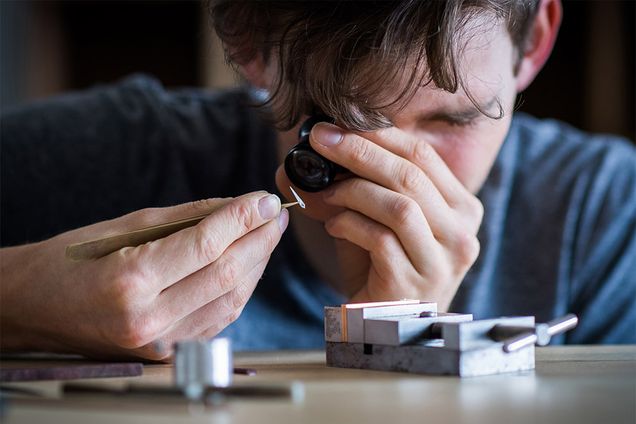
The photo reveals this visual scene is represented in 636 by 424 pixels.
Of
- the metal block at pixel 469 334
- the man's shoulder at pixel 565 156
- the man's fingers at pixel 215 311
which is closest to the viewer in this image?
the metal block at pixel 469 334

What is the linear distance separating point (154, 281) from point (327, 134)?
338 mm

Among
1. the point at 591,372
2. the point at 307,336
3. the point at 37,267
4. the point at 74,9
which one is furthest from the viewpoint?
the point at 74,9

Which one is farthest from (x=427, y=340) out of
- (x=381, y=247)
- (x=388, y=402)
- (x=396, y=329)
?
(x=381, y=247)

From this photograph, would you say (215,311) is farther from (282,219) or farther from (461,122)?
(461,122)

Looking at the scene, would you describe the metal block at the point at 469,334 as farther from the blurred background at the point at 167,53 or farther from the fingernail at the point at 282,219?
the blurred background at the point at 167,53

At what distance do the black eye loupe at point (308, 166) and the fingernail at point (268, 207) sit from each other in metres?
0.20

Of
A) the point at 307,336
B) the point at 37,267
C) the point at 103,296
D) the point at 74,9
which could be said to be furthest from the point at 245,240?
the point at 74,9

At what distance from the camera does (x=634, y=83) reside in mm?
3102

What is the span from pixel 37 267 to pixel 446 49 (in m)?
0.63

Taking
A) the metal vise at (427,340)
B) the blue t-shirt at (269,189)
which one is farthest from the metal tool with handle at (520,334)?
the blue t-shirt at (269,189)

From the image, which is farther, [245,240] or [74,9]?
[74,9]

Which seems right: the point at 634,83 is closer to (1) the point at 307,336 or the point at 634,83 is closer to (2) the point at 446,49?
(1) the point at 307,336

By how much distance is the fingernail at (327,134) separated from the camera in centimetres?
113

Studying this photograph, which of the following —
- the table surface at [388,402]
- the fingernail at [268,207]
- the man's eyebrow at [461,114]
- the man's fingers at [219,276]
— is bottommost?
the table surface at [388,402]
